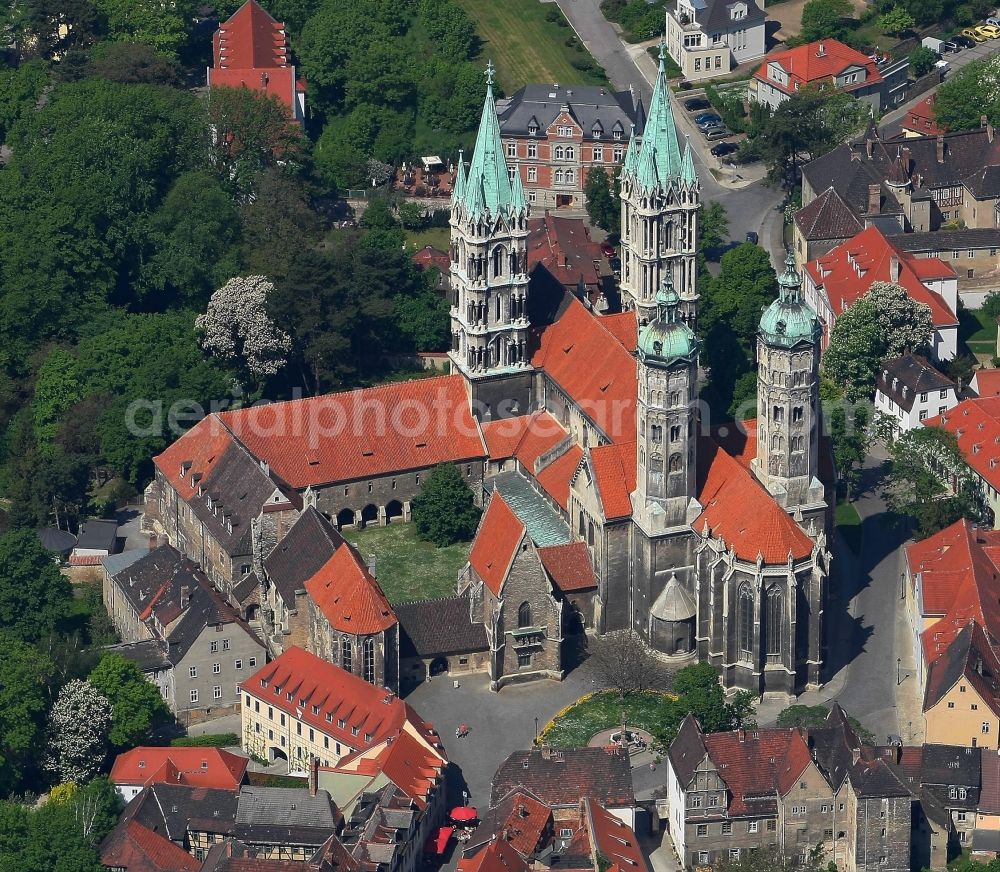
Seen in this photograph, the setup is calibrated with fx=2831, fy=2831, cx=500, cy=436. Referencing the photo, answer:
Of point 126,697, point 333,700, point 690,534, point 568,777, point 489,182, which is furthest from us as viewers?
point 489,182

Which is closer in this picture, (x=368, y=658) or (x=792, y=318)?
(x=792, y=318)

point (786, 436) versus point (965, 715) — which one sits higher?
point (786, 436)

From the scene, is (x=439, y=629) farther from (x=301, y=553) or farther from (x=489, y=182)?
(x=489, y=182)

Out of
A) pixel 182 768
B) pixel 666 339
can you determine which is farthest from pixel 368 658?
pixel 666 339

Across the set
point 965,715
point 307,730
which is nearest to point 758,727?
point 965,715

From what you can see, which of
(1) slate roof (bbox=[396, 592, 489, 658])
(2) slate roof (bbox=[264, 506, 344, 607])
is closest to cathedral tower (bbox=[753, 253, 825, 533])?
(1) slate roof (bbox=[396, 592, 489, 658])

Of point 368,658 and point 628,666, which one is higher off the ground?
point 368,658

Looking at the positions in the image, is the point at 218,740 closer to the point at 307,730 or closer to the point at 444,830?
the point at 307,730
